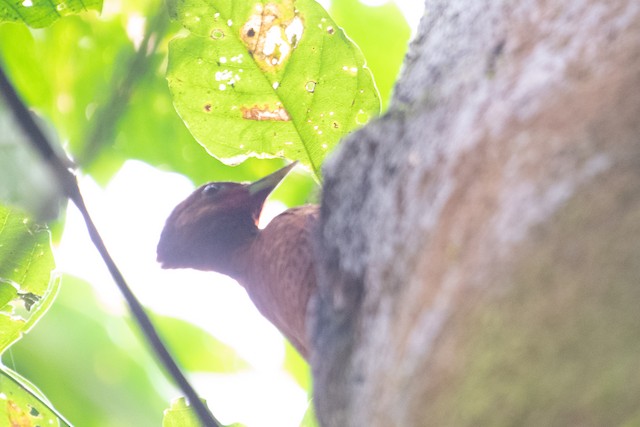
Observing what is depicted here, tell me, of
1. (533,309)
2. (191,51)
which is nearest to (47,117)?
(191,51)

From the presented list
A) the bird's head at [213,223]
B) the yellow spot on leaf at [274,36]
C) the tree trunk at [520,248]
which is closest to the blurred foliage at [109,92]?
the bird's head at [213,223]

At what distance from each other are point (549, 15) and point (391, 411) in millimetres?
643

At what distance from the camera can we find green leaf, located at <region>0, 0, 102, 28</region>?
221cm

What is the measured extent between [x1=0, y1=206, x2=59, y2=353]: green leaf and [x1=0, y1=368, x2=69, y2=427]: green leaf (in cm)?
11

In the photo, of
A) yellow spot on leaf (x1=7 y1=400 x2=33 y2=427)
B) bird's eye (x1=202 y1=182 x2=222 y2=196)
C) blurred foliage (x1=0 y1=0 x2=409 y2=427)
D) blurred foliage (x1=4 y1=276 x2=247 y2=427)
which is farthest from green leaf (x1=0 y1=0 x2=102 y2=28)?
blurred foliage (x1=4 y1=276 x2=247 y2=427)

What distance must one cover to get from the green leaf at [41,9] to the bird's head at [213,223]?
2.28 ft

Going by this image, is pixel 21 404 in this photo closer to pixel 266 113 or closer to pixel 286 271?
pixel 286 271

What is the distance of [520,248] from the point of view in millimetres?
1023

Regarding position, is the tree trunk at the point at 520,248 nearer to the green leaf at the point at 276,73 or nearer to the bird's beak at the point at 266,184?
the green leaf at the point at 276,73

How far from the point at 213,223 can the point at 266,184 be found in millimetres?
220

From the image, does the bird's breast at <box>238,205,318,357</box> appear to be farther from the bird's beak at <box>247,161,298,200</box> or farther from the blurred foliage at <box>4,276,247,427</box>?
the blurred foliage at <box>4,276,247,427</box>

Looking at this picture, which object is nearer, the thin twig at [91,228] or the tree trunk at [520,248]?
the tree trunk at [520,248]

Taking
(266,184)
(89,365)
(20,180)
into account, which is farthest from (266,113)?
(89,365)

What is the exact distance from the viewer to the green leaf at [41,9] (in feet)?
7.25
